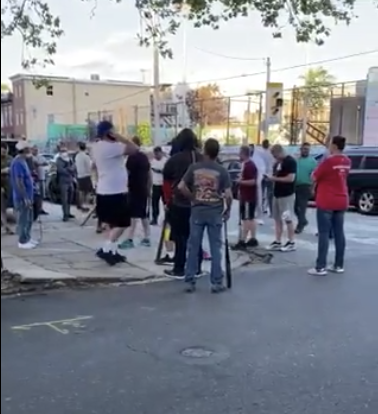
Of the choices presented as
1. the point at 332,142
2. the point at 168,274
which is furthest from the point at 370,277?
the point at 168,274

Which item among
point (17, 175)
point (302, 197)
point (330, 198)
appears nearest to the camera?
point (17, 175)

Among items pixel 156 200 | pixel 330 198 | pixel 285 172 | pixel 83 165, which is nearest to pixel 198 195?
pixel 330 198

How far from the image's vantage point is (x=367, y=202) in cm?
1620

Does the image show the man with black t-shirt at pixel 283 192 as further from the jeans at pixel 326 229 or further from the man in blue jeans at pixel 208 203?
the man in blue jeans at pixel 208 203

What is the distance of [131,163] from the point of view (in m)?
9.66

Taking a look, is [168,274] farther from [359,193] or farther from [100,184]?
[359,193]

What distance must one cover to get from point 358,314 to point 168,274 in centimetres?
267

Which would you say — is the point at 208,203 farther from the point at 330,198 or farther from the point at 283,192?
the point at 283,192

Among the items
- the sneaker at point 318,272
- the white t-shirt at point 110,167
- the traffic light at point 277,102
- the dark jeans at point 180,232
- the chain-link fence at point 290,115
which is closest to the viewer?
the chain-link fence at point 290,115

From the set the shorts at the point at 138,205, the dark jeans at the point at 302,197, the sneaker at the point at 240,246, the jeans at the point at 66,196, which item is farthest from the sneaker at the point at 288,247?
the jeans at the point at 66,196

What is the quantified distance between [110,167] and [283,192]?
350 cm

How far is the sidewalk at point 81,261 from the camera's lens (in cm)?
785

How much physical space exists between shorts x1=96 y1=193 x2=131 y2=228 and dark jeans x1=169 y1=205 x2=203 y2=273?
0.64 metres

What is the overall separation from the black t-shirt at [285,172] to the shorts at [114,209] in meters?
3.13
